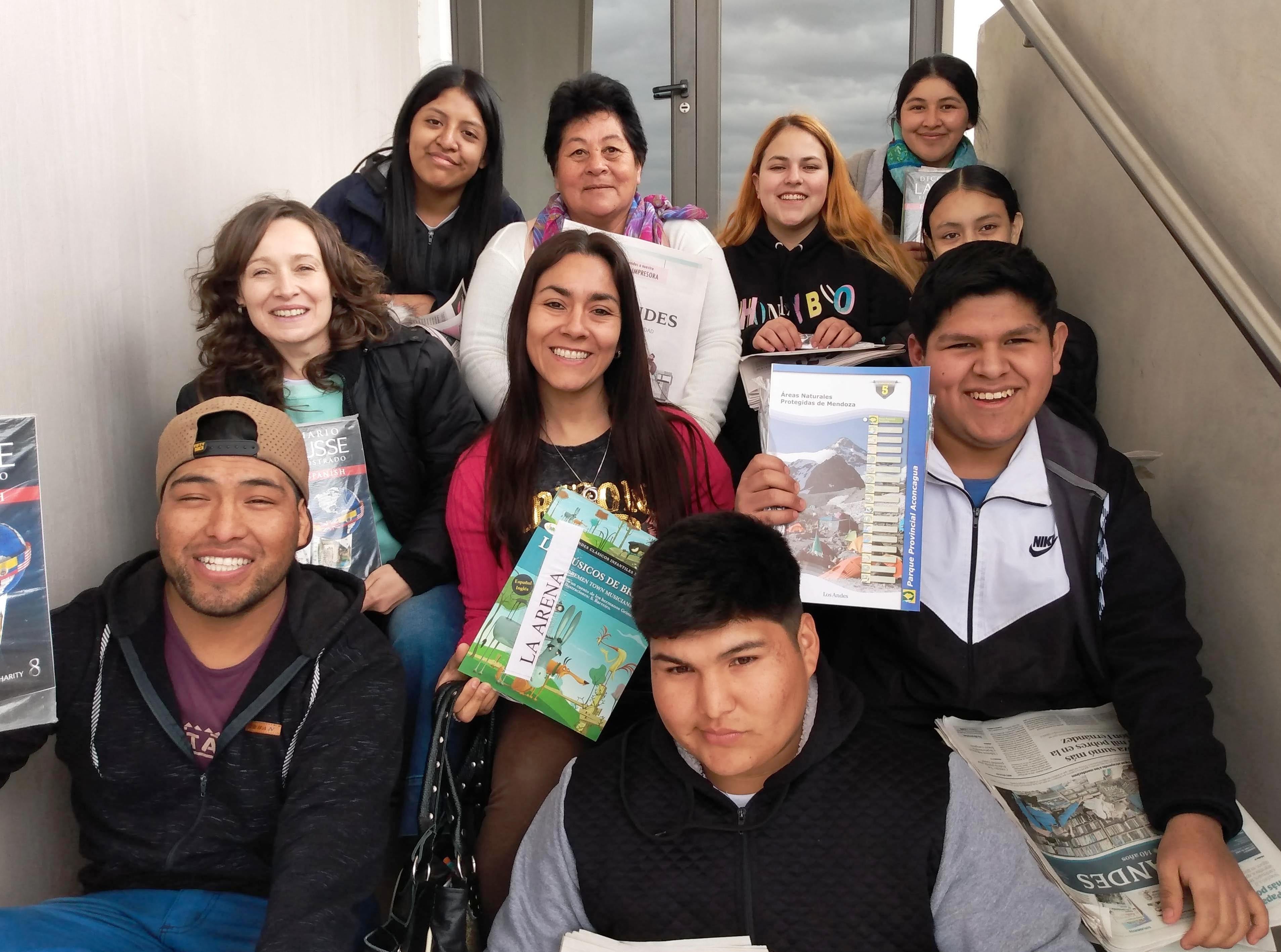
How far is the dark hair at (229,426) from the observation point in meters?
1.95

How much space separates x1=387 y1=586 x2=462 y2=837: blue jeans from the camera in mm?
2107

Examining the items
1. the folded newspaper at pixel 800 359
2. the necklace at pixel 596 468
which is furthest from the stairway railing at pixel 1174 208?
the necklace at pixel 596 468

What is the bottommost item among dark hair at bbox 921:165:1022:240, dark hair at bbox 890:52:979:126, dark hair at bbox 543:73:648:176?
dark hair at bbox 921:165:1022:240

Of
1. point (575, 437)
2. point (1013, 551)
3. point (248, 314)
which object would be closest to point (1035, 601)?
point (1013, 551)

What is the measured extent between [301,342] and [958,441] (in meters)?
1.54

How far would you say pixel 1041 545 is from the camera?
2.01m

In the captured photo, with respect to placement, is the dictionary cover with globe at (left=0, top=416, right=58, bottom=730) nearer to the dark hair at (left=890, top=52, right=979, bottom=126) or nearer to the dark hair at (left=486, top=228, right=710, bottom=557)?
the dark hair at (left=486, top=228, right=710, bottom=557)

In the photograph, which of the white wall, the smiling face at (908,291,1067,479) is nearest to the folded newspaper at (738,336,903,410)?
the smiling face at (908,291,1067,479)

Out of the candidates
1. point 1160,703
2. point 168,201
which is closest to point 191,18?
point 168,201

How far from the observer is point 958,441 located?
2092mm

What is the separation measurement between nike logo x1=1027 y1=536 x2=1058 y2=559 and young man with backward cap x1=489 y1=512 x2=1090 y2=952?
506mm

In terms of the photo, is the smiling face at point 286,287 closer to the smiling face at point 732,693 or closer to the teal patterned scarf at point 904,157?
the smiling face at point 732,693

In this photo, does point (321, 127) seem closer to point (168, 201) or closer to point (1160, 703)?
point (168, 201)

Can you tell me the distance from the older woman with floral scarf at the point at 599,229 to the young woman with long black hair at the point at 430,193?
0.20 metres
